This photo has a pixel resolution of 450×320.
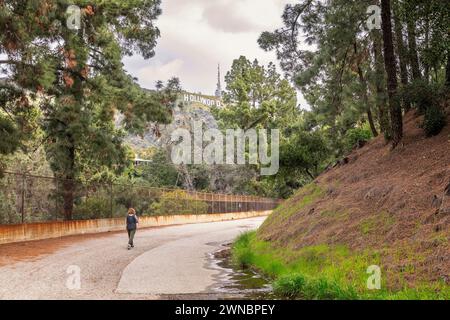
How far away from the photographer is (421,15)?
520 inches

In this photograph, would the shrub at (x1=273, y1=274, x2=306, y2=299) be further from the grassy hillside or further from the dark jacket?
the dark jacket

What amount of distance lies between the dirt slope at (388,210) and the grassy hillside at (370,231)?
0.02 meters

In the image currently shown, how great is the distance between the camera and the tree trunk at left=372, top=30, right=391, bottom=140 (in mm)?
18750

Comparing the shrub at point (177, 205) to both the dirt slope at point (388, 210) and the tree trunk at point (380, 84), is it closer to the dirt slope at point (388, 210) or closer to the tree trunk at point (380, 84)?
the dirt slope at point (388, 210)

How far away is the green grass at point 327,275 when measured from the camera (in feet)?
27.7

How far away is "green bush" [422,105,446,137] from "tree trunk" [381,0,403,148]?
34.3 inches

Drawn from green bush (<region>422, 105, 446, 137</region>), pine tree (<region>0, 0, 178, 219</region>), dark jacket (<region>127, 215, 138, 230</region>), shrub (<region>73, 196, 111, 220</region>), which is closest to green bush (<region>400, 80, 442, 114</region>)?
green bush (<region>422, 105, 446, 137</region>)

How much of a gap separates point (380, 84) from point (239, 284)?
11.5m

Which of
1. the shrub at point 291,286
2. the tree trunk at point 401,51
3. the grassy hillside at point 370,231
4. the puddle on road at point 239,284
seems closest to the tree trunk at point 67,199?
the grassy hillside at point 370,231

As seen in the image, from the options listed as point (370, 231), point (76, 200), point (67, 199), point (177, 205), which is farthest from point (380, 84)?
point (177, 205)

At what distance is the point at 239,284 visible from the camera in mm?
11609

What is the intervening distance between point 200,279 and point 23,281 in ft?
12.9
